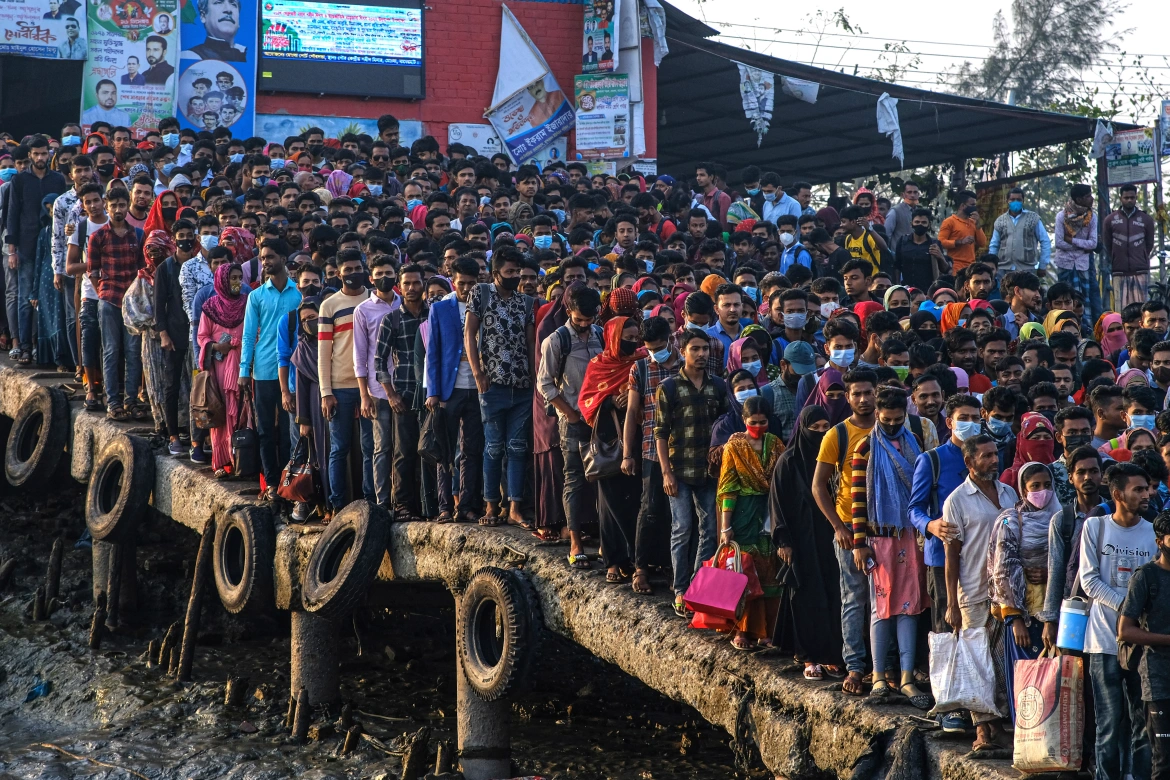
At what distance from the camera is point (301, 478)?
9883 mm

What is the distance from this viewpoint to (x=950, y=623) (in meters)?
5.94

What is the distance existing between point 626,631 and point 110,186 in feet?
20.8

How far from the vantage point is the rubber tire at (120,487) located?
444 inches

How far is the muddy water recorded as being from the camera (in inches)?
371

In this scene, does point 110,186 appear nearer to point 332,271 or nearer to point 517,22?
point 332,271

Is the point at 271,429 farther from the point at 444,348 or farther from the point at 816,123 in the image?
the point at 816,123

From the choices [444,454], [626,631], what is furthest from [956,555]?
[444,454]

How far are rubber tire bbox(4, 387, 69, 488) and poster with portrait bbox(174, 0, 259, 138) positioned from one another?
300 inches

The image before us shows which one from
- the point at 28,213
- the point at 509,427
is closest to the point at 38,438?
the point at 28,213

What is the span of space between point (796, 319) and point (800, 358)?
0.65m

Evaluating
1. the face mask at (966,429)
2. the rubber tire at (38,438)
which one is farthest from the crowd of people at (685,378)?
the rubber tire at (38,438)

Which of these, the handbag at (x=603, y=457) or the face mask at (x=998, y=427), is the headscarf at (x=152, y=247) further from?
the face mask at (x=998, y=427)

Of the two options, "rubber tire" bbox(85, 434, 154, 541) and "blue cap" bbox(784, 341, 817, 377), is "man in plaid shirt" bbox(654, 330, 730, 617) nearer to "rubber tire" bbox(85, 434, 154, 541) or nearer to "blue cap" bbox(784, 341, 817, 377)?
"blue cap" bbox(784, 341, 817, 377)

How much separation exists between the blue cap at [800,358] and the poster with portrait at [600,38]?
13.7 meters
